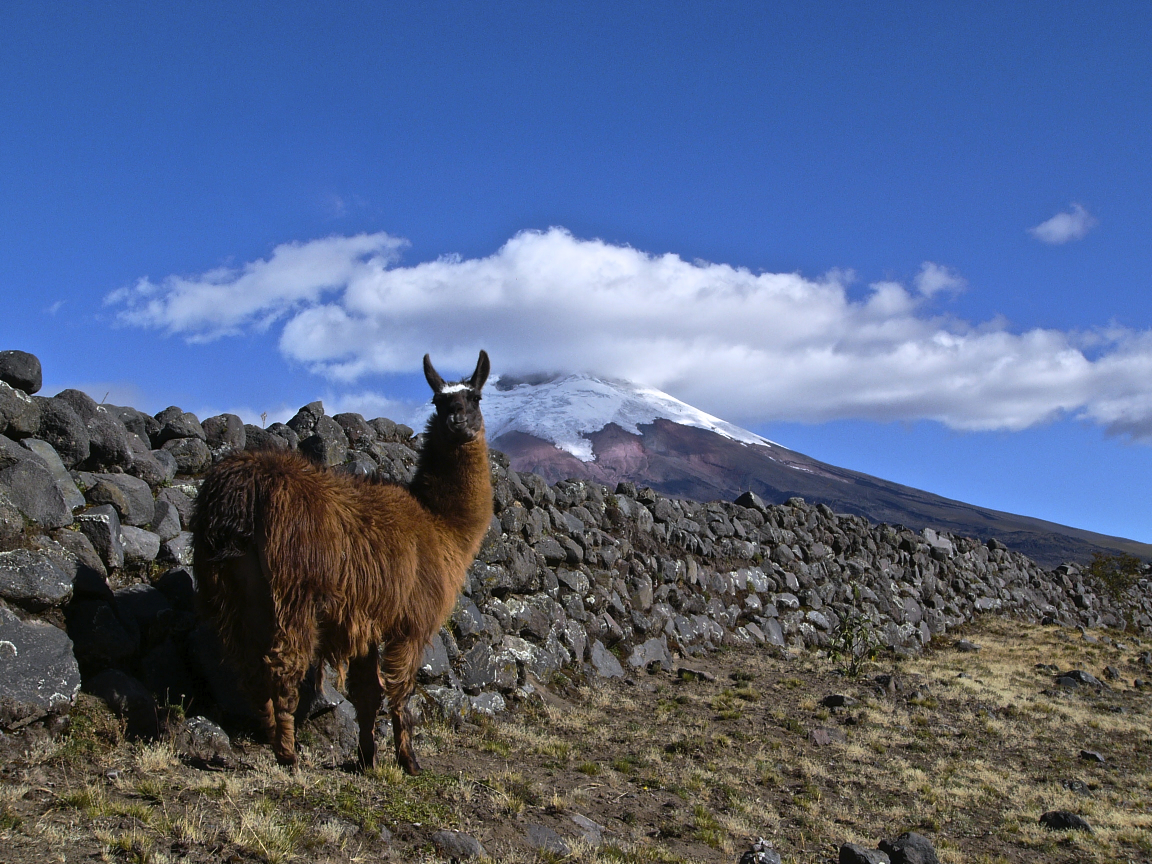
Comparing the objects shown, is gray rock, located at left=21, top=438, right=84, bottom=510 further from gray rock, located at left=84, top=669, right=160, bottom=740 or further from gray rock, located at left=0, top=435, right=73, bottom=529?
gray rock, located at left=84, top=669, right=160, bottom=740

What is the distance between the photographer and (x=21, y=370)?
5.64 metres

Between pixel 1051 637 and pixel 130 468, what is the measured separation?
21198mm

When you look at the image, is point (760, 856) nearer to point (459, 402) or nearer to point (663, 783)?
point (663, 783)

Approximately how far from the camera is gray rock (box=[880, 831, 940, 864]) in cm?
525

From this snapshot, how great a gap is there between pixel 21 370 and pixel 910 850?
7.08 meters

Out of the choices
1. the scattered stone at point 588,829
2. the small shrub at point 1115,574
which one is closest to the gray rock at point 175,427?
the scattered stone at point 588,829

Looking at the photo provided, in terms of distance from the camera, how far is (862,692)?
1115 cm

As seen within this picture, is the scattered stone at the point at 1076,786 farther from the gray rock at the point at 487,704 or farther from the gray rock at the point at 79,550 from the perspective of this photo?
the gray rock at the point at 79,550

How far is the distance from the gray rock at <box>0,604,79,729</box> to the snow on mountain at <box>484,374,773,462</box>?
122 meters

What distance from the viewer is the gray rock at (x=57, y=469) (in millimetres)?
5551

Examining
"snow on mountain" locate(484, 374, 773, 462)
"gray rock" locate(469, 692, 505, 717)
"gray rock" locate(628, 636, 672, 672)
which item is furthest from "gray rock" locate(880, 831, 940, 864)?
"snow on mountain" locate(484, 374, 773, 462)

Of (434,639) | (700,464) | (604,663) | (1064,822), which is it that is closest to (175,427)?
(434,639)

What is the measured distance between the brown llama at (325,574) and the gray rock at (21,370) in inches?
72.5

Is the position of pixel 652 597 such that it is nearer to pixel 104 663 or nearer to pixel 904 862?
pixel 904 862
